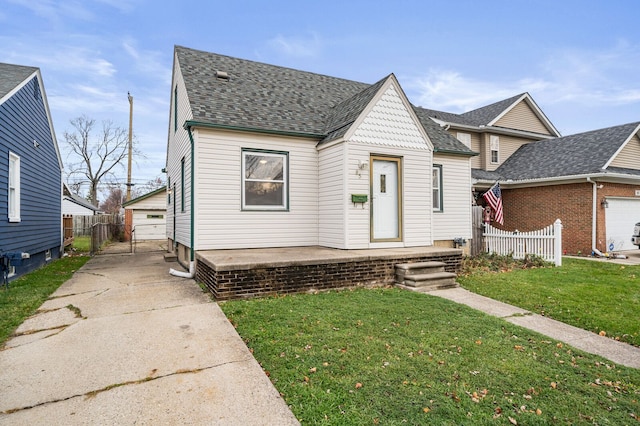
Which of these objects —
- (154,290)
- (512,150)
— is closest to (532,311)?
(154,290)

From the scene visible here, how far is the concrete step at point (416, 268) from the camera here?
6840mm

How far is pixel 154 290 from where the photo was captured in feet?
20.6

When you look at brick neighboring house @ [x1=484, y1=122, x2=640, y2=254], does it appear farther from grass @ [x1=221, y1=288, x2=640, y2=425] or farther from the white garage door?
the white garage door

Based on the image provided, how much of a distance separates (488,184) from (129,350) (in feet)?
51.1

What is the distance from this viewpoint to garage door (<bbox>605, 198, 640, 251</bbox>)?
1310cm

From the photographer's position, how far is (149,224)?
2088 cm

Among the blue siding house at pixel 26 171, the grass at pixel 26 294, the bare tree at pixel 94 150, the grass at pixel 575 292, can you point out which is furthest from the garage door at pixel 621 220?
the bare tree at pixel 94 150

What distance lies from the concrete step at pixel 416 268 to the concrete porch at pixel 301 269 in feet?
0.48

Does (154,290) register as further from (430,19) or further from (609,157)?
(609,157)

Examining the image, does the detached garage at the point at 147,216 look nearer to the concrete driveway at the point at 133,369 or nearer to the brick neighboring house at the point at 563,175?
the concrete driveway at the point at 133,369

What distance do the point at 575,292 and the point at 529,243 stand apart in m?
4.39

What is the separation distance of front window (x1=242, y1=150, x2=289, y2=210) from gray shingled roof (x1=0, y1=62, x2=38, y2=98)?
540cm

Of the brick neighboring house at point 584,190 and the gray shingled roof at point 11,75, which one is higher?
the gray shingled roof at point 11,75

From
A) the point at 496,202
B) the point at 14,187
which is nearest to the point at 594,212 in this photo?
the point at 496,202
